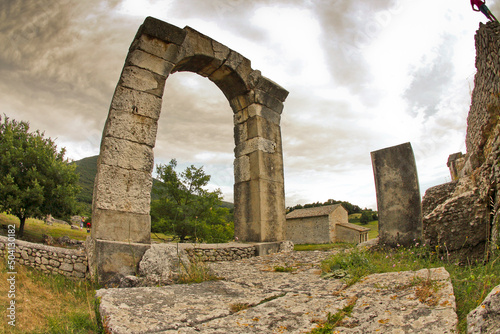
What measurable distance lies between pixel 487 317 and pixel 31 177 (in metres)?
17.2

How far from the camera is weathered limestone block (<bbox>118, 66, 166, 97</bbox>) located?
5.91 m

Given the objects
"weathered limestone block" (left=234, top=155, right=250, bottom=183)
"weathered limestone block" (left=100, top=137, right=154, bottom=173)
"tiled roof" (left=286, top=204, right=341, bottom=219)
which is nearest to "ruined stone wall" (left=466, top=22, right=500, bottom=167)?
"weathered limestone block" (left=234, top=155, right=250, bottom=183)

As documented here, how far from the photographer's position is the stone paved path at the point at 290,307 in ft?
6.76

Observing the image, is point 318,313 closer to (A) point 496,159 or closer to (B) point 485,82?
(A) point 496,159

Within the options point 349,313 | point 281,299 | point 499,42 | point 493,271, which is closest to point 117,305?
point 281,299

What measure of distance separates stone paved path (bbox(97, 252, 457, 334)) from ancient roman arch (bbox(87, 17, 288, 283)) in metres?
2.40

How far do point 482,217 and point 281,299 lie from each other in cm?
269

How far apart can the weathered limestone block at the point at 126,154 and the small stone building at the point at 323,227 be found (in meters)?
23.1

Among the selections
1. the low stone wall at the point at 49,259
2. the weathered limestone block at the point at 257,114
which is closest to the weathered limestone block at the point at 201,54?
the weathered limestone block at the point at 257,114

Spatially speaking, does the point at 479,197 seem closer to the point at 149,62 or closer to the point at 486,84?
the point at 486,84

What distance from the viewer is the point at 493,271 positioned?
2.79 m

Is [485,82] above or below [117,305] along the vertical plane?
above

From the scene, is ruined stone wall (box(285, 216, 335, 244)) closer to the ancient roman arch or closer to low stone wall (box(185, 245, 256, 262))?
the ancient roman arch

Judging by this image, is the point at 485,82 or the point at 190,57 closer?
the point at 485,82
